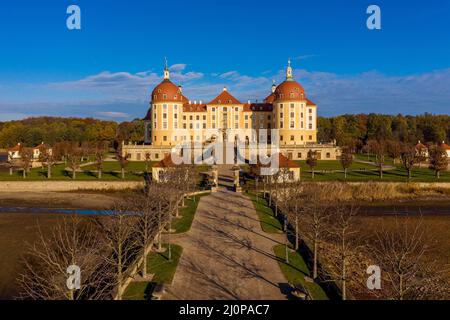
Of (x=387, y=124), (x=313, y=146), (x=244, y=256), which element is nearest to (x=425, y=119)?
(x=387, y=124)

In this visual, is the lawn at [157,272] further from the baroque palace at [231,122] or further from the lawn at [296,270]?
the baroque palace at [231,122]

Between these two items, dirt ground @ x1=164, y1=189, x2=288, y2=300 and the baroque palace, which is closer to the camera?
dirt ground @ x1=164, y1=189, x2=288, y2=300

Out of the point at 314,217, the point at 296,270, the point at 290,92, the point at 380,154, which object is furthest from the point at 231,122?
the point at 296,270

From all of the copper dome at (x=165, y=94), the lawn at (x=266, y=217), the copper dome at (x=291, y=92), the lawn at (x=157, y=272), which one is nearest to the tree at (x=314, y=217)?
the lawn at (x=266, y=217)

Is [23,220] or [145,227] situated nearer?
[145,227]

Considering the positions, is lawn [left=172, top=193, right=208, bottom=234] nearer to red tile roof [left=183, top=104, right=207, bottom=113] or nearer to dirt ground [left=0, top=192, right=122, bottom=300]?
dirt ground [left=0, top=192, right=122, bottom=300]

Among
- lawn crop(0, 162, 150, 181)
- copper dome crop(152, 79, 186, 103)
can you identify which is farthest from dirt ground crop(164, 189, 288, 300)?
copper dome crop(152, 79, 186, 103)

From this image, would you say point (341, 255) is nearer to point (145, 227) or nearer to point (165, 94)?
point (145, 227)
